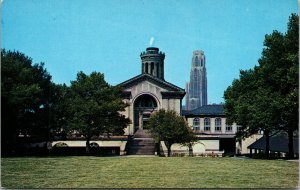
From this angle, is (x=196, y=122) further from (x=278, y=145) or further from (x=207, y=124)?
(x=278, y=145)

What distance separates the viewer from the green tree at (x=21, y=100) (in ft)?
119

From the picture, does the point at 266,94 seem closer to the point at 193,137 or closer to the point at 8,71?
the point at 193,137

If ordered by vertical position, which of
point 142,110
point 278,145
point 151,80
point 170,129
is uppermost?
point 151,80

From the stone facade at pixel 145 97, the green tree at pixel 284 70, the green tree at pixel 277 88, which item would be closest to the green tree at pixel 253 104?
the green tree at pixel 277 88

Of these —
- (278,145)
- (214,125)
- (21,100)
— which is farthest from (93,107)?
(214,125)

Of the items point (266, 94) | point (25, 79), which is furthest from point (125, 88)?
point (266, 94)

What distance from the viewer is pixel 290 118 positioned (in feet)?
109

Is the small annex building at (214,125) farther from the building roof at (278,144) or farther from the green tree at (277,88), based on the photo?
→ the green tree at (277,88)

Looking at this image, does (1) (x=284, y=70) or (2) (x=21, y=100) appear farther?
(2) (x=21, y=100)

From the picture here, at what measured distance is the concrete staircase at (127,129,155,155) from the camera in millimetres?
50487

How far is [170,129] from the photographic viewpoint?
1925 inches

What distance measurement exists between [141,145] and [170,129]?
265 inches

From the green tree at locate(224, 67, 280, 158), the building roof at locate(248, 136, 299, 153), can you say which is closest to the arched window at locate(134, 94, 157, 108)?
the building roof at locate(248, 136, 299, 153)

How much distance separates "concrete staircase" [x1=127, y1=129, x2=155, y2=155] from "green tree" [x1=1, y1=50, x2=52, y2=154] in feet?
38.3
